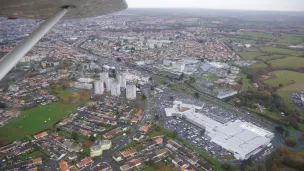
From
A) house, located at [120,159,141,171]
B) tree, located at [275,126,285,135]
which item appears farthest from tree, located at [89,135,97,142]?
tree, located at [275,126,285,135]

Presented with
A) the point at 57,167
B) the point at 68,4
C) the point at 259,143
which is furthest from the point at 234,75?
the point at 68,4

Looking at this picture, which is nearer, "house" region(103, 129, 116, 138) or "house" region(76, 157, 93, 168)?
"house" region(76, 157, 93, 168)

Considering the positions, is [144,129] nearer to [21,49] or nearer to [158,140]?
[158,140]

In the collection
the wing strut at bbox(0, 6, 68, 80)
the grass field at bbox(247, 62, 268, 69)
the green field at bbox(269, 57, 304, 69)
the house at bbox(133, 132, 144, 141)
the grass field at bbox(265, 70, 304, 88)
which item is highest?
the wing strut at bbox(0, 6, 68, 80)

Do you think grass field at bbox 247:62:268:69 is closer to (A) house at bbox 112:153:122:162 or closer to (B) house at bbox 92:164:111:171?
(A) house at bbox 112:153:122:162

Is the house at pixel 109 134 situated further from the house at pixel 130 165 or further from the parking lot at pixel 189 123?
the parking lot at pixel 189 123

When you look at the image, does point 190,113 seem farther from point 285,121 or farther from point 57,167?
point 57,167
